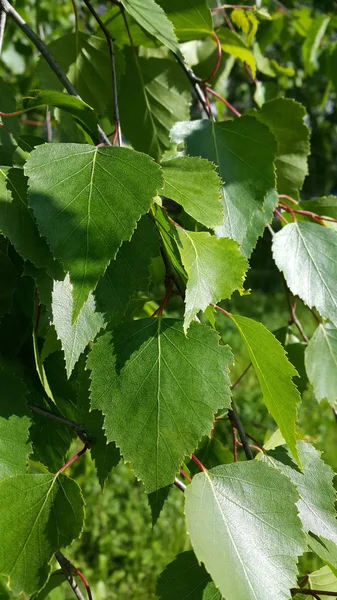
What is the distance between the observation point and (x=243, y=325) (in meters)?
0.58

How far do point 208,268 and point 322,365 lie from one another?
14.0 inches

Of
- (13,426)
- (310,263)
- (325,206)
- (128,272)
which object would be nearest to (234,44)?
(325,206)

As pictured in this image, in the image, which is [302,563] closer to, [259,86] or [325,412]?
[325,412]

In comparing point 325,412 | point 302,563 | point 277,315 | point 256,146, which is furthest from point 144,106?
point 277,315

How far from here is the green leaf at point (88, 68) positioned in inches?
34.9

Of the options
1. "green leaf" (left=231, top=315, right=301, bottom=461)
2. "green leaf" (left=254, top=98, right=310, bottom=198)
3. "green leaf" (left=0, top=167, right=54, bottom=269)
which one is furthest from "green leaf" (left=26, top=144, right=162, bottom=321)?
"green leaf" (left=254, top=98, right=310, bottom=198)

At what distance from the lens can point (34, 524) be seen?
55 centimetres

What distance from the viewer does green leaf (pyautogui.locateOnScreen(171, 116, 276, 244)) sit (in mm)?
678

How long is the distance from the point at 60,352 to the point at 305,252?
0.27 meters

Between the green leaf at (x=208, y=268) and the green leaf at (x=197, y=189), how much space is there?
16mm

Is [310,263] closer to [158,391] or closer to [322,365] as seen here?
[322,365]

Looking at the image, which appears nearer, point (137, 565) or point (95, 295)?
point (95, 295)

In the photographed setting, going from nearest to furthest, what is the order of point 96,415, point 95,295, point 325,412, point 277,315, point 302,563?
point 95,295
point 96,415
point 302,563
point 325,412
point 277,315

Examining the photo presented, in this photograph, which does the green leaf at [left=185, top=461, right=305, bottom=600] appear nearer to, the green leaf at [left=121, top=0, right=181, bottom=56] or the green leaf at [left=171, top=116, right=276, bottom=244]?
the green leaf at [left=171, top=116, right=276, bottom=244]
